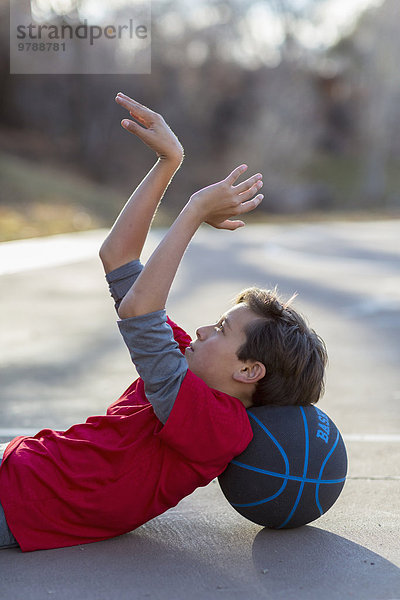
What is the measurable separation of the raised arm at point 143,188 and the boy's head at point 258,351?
464mm

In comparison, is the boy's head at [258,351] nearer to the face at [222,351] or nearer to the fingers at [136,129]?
the face at [222,351]

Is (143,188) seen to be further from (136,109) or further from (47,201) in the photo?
(47,201)

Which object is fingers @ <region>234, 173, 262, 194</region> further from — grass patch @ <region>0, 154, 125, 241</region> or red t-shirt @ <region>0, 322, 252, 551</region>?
grass patch @ <region>0, 154, 125, 241</region>

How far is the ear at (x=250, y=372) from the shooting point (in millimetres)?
2959

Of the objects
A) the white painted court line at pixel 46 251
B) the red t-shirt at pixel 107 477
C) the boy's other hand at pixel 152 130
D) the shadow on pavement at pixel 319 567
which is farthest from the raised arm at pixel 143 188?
the white painted court line at pixel 46 251

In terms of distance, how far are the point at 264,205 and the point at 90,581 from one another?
37.3m

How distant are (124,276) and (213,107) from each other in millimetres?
43145

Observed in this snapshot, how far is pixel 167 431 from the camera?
111 inches

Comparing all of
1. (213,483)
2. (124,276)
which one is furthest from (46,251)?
(124,276)

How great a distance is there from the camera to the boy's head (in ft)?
9.70

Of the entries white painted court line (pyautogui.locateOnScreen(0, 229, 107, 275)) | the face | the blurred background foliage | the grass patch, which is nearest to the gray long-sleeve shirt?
the face

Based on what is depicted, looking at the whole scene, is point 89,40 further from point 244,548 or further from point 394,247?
point 244,548

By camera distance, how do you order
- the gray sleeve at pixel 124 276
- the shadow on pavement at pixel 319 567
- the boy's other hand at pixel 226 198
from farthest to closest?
the gray sleeve at pixel 124 276 → the boy's other hand at pixel 226 198 → the shadow on pavement at pixel 319 567

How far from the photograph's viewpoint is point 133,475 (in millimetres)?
2990
